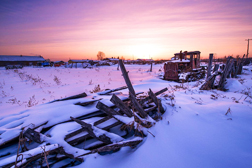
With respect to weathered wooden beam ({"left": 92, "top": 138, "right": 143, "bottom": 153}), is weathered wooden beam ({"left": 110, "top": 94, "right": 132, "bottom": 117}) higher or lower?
higher

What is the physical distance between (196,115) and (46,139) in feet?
11.4

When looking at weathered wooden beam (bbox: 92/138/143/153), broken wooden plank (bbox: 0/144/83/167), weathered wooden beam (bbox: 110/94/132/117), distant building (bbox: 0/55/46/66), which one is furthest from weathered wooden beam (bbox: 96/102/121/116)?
distant building (bbox: 0/55/46/66)

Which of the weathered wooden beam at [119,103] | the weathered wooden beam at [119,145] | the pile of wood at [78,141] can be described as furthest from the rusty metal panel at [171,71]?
the weathered wooden beam at [119,145]

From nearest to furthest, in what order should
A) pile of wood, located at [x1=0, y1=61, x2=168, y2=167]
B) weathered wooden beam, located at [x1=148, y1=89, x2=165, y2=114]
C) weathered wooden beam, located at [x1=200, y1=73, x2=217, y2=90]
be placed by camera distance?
pile of wood, located at [x1=0, y1=61, x2=168, y2=167], weathered wooden beam, located at [x1=148, y1=89, x2=165, y2=114], weathered wooden beam, located at [x1=200, y1=73, x2=217, y2=90]

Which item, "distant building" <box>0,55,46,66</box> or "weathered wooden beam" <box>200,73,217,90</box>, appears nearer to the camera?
"weathered wooden beam" <box>200,73,217,90</box>

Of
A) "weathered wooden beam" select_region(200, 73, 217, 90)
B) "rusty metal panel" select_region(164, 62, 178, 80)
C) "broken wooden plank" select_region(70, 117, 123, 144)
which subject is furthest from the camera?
"rusty metal panel" select_region(164, 62, 178, 80)

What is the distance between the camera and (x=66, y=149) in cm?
209

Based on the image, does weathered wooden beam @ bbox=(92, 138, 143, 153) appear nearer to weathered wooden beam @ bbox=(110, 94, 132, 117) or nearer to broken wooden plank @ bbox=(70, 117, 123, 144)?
broken wooden plank @ bbox=(70, 117, 123, 144)

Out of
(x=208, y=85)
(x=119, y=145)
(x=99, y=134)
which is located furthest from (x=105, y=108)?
(x=208, y=85)

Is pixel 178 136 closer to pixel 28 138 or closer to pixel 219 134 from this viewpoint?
pixel 219 134

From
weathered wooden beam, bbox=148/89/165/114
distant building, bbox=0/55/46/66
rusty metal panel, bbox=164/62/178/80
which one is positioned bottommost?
weathered wooden beam, bbox=148/89/165/114

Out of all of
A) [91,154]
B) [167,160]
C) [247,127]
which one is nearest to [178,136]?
[167,160]

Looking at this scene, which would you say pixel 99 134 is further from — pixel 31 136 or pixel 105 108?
pixel 31 136

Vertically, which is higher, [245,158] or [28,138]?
[28,138]
